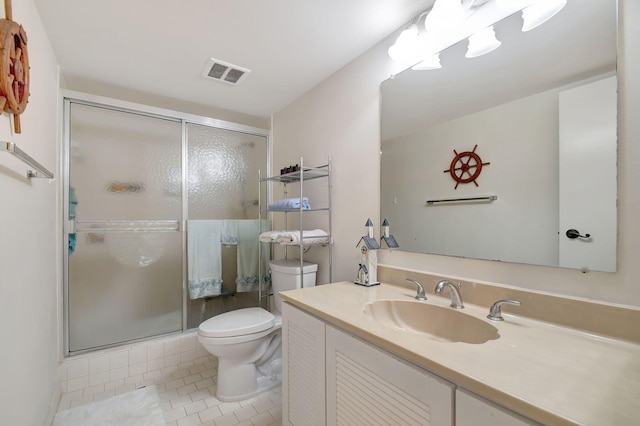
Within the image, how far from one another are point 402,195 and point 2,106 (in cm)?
158

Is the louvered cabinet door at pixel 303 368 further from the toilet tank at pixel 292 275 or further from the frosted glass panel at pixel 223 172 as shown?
the frosted glass panel at pixel 223 172

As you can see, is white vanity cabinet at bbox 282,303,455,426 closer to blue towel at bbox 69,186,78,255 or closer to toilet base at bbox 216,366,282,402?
toilet base at bbox 216,366,282,402

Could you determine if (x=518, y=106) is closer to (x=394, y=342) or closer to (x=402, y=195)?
(x=402, y=195)

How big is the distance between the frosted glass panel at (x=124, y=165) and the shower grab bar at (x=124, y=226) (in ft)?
0.11

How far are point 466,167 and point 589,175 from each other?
414 millimetres

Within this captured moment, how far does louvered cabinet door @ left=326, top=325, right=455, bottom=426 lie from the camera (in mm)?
741

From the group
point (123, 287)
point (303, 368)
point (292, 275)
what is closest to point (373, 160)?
point (292, 275)

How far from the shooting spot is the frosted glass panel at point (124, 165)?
6.75 ft

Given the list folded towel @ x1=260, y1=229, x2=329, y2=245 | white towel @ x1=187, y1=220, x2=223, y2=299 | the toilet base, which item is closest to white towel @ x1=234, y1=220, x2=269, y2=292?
white towel @ x1=187, y1=220, x2=223, y2=299

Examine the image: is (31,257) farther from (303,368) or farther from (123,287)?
(303,368)

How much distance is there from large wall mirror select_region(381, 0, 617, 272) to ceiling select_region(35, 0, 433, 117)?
1.40ft

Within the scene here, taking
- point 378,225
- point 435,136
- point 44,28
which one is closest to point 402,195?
point 378,225

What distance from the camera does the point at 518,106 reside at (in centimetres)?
110

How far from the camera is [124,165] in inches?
86.5
